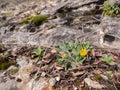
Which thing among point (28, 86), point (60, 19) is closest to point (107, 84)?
point (28, 86)

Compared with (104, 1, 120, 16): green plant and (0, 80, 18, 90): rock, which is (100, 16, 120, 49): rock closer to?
(104, 1, 120, 16): green plant

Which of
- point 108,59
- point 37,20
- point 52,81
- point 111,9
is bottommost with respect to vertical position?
point 52,81

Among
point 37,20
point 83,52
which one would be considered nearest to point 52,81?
point 83,52

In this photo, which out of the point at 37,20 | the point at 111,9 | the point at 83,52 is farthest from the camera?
the point at 37,20

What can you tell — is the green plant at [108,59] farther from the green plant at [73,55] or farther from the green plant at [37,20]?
the green plant at [37,20]

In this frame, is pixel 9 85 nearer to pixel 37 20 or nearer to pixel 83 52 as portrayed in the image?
pixel 83 52

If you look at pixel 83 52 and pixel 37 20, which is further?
pixel 37 20

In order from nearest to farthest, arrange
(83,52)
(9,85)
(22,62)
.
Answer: (83,52) → (9,85) → (22,62)
